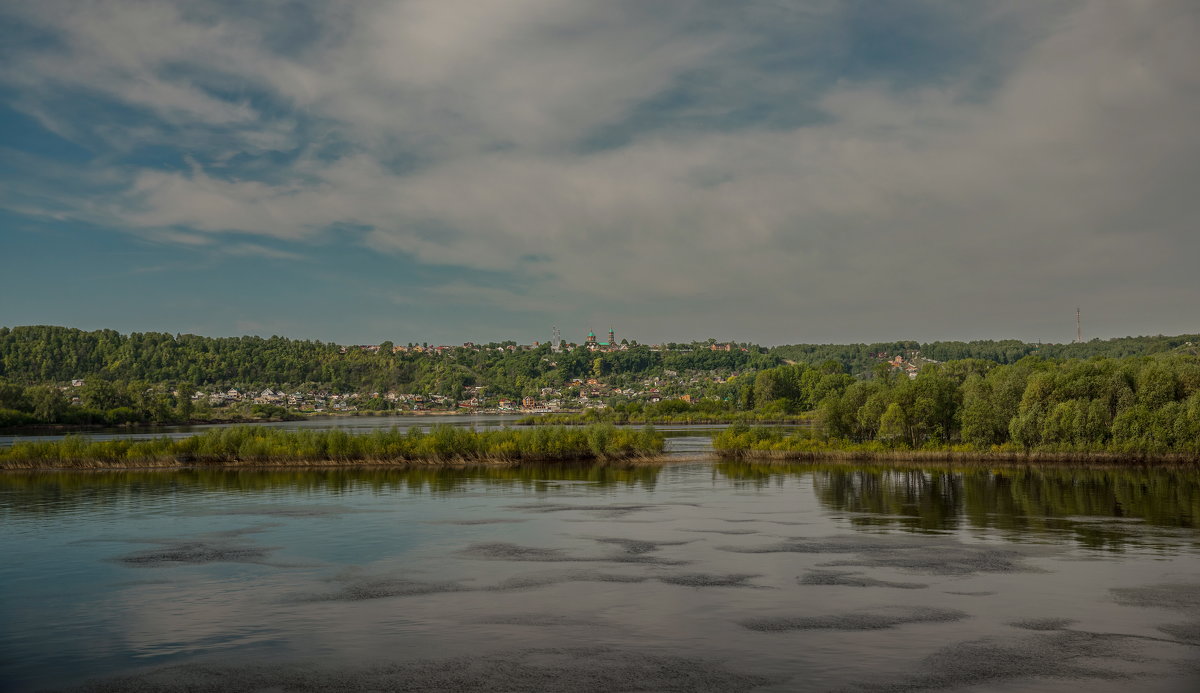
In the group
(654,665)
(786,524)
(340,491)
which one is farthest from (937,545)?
(340,491)

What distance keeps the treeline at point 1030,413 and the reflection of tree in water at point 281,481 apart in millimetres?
21729

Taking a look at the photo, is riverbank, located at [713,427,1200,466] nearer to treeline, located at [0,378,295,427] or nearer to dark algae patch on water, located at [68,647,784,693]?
dark algae patch on water, located at [68,647,784,693]

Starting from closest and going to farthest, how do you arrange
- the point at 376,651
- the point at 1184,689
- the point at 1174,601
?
the point at 1184,689 → the point at 376,651 → the point at 1174,601

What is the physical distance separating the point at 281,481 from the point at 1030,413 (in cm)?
6302

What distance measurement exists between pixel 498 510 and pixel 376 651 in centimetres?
2788

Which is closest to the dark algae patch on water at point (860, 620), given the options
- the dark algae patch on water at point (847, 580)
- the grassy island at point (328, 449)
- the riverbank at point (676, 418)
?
the dark algae patch on water at point (847, 580)

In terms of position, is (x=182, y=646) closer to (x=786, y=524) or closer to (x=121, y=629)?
(x=121, y=629)

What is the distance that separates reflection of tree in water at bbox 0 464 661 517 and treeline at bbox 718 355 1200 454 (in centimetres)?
2173

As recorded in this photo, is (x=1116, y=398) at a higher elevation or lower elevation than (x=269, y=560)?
higher

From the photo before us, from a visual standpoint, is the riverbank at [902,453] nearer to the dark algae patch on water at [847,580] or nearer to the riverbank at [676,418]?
the dark algae patch on water at [847,580]

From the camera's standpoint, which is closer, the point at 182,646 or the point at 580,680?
the point at 580,680

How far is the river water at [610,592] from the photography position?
68.3ft

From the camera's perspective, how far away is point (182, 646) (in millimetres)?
23203

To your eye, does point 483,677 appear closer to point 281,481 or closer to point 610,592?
point 610,592
